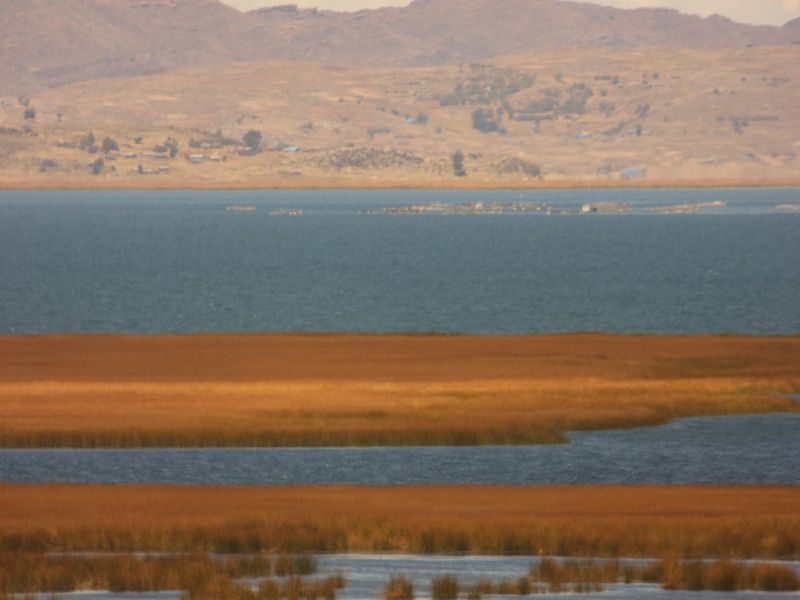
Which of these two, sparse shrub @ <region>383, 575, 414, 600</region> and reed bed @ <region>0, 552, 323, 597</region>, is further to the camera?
reed bed @ <region>0, 552, 323, 597</region>

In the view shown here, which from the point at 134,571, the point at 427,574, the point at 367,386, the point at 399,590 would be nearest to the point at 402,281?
the point at 367,386

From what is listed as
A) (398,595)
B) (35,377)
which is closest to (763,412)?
(35,377)

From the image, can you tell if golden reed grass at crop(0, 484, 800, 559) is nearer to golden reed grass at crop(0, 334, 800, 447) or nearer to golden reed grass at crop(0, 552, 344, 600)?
golden reed grass at crop(0, 552, 344, 600)

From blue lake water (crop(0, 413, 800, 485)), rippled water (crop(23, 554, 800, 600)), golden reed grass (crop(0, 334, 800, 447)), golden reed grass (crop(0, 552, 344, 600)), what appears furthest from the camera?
golden reed grass (crop(0, 334, 800, 447))

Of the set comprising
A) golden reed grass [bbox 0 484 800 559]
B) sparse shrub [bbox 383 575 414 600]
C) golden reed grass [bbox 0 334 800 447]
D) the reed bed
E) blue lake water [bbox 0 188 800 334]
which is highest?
sparse shrub [bbox 383 575 414 600]

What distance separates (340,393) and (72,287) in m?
57.4

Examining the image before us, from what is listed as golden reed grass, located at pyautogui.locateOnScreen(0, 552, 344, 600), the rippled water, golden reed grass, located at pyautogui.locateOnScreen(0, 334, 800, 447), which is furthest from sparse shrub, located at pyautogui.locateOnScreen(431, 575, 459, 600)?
golden reed grass, located at pyautogui.locateOnScreen(0, 334, 800, 447)

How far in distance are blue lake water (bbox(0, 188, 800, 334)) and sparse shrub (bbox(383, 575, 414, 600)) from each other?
173ft

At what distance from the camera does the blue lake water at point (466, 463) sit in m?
35.7

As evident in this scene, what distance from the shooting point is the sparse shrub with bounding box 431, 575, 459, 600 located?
21.9 m

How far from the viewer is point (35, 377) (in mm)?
52781

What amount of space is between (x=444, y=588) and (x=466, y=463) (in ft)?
52.0

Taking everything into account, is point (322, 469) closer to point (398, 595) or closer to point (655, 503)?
point (655, 503)

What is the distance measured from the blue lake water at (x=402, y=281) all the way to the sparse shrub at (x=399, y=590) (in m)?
52.6
